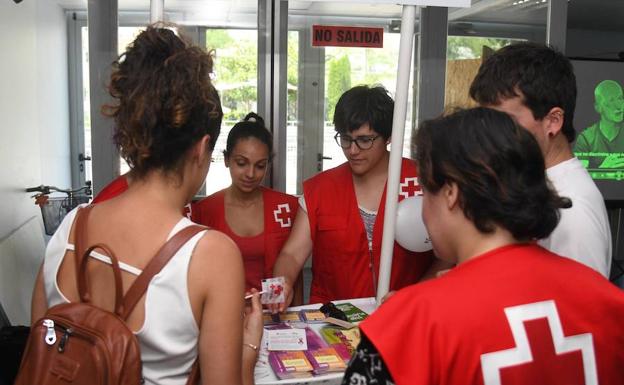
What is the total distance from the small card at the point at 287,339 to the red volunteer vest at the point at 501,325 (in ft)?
2.47

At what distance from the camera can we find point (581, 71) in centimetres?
484

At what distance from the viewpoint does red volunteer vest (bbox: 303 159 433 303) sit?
6.92 feet

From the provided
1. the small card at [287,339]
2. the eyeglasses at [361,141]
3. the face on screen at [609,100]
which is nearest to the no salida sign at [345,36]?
the eyeglasses at [361,141]

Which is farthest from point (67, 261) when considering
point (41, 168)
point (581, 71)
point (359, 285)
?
point (581, 71)

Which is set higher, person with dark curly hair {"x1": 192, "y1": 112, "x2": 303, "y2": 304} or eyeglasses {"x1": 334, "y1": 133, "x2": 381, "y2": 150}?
eyeglasses {"x1": 334, "y1": 133, "x2": 381, "y2": 150}

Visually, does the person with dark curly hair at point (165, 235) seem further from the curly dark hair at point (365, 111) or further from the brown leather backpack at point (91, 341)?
the curly dark hair at point (365, 111)

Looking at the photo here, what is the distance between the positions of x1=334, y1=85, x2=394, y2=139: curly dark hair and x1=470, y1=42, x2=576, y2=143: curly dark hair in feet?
2.36

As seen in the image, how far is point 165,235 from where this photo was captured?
997 millimetres

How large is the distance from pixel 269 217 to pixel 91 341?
1548mm

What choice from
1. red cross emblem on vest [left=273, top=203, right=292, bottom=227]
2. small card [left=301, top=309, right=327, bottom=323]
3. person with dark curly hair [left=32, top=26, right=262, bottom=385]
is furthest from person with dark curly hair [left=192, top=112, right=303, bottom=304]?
person with dark curly hair [left=32, top=26, right=262, bottom=385]

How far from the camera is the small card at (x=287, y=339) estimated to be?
1.54 metres

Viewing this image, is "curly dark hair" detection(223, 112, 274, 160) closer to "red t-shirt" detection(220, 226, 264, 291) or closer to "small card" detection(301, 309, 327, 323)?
"red t-shirt" detection(220, 226, 264, 291)

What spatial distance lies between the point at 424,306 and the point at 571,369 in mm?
266

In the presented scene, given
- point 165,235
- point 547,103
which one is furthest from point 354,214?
point 165,235
